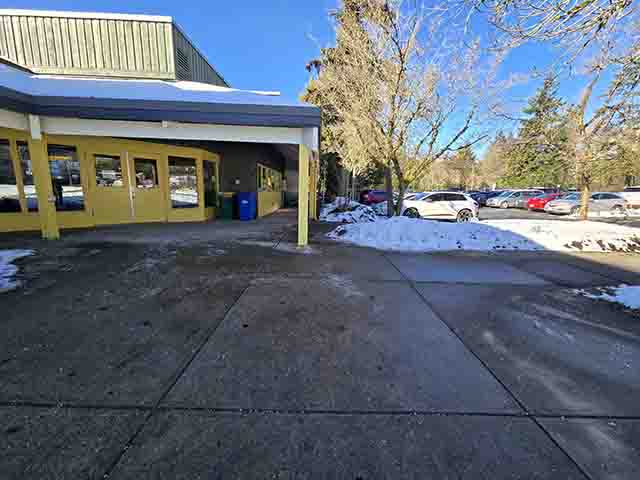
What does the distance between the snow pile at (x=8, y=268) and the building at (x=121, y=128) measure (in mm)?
1458

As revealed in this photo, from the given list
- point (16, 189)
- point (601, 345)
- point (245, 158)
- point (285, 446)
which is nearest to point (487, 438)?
point (285, 446)

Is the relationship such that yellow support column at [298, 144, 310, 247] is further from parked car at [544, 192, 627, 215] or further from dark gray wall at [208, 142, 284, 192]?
parked car at [544, 192, 627, 215]

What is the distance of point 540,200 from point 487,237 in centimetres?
1807

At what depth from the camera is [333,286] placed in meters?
4.80

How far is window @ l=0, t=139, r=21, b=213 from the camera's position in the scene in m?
7.82

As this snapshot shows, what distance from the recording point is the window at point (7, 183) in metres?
7.82

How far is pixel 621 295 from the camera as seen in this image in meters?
4.61

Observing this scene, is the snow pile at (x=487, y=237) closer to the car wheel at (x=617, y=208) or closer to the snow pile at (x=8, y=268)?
the snow pile at (x=8, y=268)

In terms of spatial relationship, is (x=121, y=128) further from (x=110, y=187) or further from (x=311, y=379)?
(x=311, y=379)

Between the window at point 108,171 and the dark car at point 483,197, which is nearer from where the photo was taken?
the window at point 108,171

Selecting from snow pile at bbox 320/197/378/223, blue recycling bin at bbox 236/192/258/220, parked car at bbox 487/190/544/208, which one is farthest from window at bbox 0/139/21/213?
parked car at bbox 487/190/544/208

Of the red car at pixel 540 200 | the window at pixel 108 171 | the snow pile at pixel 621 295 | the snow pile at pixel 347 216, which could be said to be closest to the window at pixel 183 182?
the window at pixel 108 171

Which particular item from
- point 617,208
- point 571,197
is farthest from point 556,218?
point 617,208

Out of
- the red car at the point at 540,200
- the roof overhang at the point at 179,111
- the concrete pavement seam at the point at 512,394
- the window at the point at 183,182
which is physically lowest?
the concrete pavement seam at the point at 512,394
